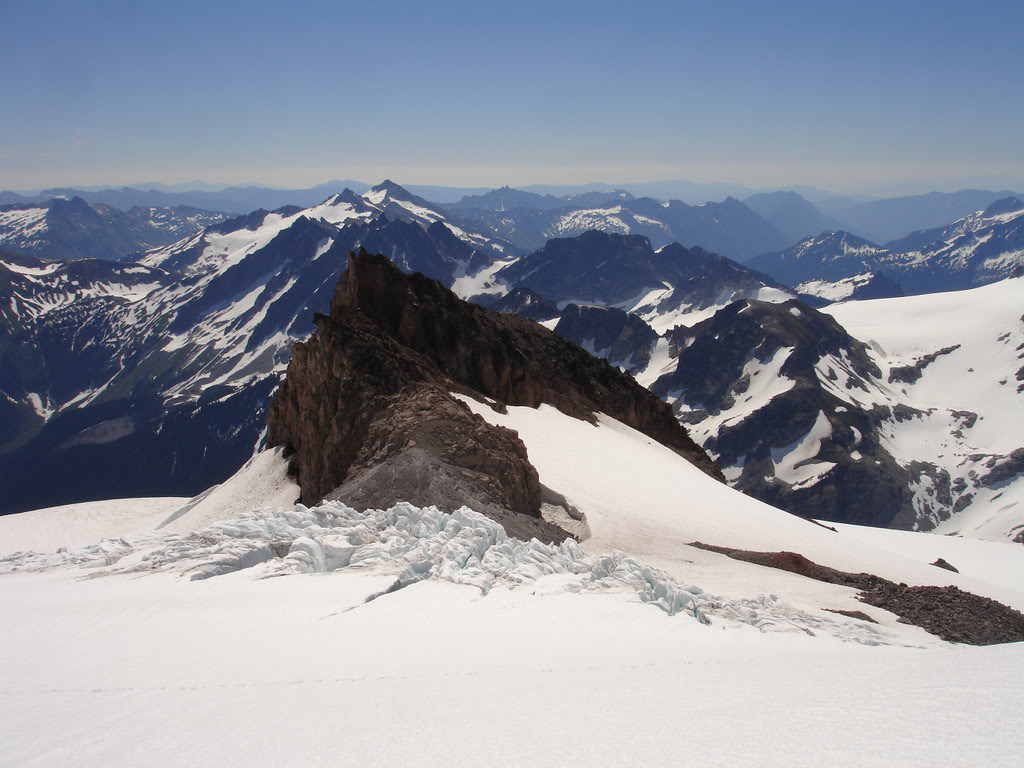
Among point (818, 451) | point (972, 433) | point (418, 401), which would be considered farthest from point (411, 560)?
point (972, 433)

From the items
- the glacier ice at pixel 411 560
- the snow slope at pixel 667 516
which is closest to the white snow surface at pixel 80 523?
the snow slope at pixel 667 516

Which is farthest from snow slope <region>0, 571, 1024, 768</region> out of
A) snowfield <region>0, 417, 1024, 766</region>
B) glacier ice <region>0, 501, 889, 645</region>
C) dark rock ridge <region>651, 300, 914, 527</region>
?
dark rock ridge <region>651, 300, 914, 527</region>

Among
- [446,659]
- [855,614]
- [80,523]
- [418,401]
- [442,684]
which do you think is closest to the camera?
[442,684]

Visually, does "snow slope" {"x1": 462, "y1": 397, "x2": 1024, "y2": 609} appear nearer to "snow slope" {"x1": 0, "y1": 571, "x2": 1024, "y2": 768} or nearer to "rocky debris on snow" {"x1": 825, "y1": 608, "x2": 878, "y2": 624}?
"rocky debris on snow" {"x1": 825, "y1": 608, "x2": 878, "y2": 624}

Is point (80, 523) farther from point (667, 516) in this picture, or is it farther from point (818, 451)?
point (818, 451)

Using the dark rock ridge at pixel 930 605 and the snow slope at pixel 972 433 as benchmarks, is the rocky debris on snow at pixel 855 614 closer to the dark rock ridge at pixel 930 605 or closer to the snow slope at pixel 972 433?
the dark rock ridge at pixel 930 605

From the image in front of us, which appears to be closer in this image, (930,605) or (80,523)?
(930,605)
